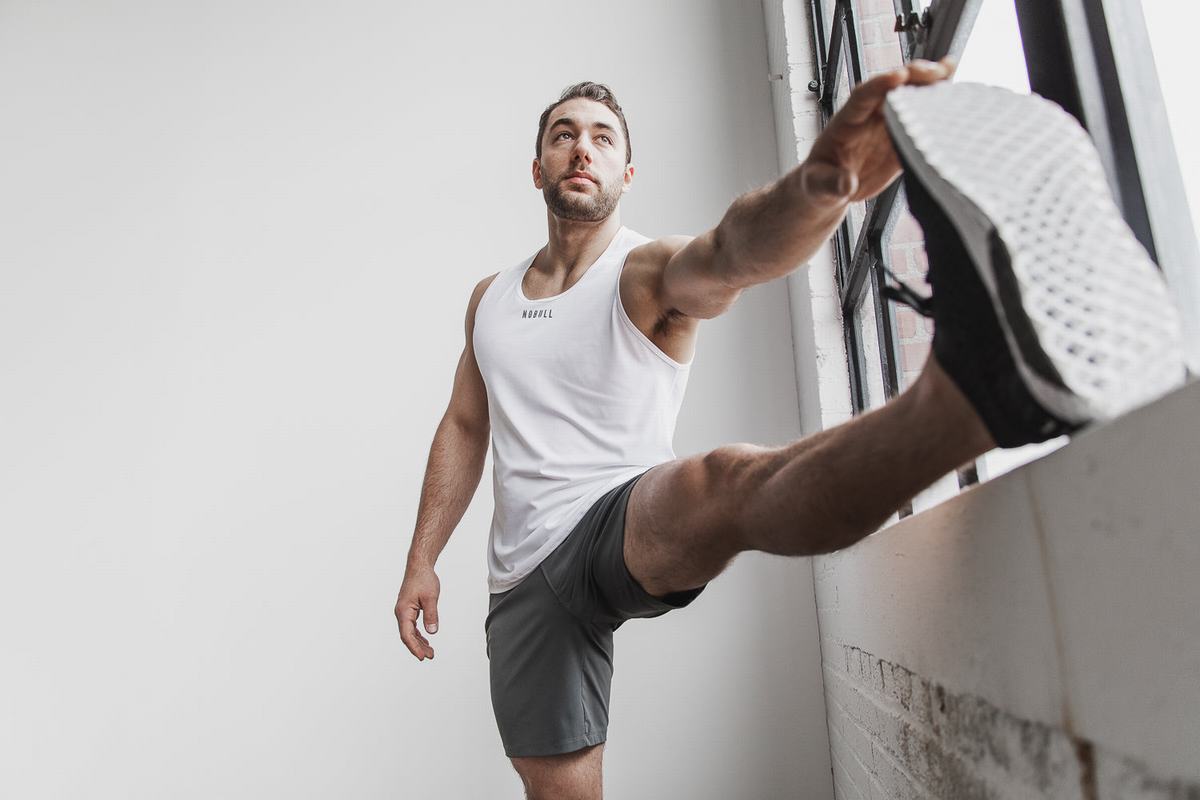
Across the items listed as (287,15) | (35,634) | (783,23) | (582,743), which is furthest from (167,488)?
(783,23)

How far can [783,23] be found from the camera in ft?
8.48

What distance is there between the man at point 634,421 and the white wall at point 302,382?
103 centimetres

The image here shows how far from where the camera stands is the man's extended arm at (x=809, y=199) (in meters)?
0.78

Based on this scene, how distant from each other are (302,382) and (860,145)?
2522 mm

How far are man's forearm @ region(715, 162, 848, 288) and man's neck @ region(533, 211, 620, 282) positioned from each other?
615 mm

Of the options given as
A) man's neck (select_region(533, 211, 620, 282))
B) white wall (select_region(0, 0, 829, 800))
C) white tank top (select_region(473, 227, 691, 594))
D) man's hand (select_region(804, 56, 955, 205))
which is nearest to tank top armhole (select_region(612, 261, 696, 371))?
white tank top (select_region(473, 227, 691, 594))

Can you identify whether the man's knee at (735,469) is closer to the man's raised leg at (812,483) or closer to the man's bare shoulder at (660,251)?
the man's raised leg at (812,483)

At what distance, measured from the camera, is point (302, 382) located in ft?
9.96

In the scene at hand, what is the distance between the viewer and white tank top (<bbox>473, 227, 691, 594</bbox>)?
5.04 feet

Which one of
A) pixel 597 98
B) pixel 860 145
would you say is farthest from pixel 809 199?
pixel 597 98

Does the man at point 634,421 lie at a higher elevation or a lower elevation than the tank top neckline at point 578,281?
lower

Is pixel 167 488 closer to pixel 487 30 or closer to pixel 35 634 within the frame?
pixel 35 634

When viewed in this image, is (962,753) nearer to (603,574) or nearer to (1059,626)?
(1059,626)

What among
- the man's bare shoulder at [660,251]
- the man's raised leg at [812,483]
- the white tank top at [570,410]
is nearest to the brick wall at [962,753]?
Answer: the man's raised leg at [812,483]
